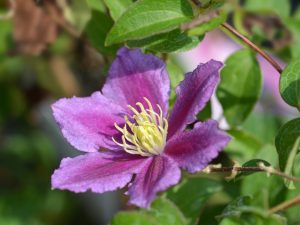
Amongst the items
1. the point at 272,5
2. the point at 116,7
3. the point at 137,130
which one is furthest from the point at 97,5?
the point at 272,5

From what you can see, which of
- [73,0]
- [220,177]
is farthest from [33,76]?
[220,177]

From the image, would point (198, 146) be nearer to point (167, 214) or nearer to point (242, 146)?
point (167, 214)

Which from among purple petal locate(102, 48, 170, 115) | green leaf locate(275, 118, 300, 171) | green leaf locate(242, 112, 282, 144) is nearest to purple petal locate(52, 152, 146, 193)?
purple petal locate(102, 48, 170, 115)

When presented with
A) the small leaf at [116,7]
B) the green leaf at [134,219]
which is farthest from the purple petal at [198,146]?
the small leaf at [116,7]

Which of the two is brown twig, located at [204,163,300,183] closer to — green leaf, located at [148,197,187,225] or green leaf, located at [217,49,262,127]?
green leaf, located at [148,197,187,225]

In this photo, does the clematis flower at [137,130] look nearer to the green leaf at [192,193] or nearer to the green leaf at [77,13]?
the green leaf at [192,193]
